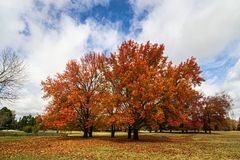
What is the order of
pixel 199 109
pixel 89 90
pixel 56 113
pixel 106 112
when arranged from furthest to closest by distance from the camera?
1. pixel 199 109
2. pixel 89 90
3. pixel 56 113
4. pixel 106 112

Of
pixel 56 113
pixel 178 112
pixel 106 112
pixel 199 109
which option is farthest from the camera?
pixel 199 109

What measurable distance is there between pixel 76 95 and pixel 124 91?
7.08 m

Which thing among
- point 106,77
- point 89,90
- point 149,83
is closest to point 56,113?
point 89,90

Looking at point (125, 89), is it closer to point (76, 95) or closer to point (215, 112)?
point (76, 95)

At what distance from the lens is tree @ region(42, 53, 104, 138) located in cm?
3200

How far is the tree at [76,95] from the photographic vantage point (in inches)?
1260

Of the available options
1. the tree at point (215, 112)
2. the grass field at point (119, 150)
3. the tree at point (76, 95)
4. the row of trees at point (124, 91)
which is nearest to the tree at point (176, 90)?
the row of trees at point (124, 91)

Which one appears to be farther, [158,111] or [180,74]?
[180,74]

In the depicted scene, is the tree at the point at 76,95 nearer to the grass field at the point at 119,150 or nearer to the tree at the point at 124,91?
the tree at the point at 124,91

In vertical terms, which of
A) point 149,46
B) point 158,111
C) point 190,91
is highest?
point 149,46

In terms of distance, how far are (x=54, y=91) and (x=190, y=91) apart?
18.6m

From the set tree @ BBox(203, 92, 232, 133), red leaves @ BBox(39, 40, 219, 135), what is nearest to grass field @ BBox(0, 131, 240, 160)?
red leaves @ BBox(39, 40, 219, 135)

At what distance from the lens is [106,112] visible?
99.6 feet

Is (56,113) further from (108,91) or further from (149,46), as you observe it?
(149,46)
